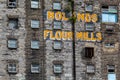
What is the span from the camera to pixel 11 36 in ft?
219

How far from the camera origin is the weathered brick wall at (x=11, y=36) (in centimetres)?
6610

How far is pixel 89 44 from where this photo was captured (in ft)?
226

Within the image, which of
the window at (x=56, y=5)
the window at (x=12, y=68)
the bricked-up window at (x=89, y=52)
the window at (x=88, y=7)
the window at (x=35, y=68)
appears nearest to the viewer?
the window at (x=12, y=68)

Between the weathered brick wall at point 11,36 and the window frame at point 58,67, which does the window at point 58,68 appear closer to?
the window frame at point 58,67

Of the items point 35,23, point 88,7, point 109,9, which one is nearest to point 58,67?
point 35,23

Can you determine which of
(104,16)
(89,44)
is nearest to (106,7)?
(104,16)

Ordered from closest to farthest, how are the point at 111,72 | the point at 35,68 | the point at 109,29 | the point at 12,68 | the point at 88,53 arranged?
the point at 12,68 < the point at 35,68 < the point at 88,53 < the point at 111,72 < the point at 109,29

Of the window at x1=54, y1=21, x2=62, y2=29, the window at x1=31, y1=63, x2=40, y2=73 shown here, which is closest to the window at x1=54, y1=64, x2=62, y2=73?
the window at x1=31, y1=63, x2=40, y2=73

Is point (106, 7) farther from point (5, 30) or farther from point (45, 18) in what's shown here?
point (5, 30)

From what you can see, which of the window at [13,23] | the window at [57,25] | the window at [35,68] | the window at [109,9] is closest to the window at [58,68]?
the window at [35,68]

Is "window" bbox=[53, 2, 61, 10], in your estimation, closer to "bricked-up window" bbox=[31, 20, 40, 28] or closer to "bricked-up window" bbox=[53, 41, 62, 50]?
"bricked-up window" bbox=[31, 20, 40, 28]

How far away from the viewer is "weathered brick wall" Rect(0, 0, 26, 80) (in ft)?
217

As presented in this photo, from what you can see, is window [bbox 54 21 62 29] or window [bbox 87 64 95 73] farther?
window [bbox 54 21 62 29]

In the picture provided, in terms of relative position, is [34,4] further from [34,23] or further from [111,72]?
[111,72]
